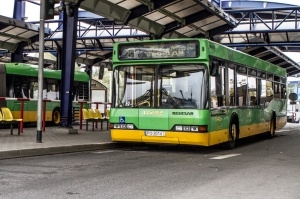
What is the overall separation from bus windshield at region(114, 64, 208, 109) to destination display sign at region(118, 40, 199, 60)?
0.27 meters

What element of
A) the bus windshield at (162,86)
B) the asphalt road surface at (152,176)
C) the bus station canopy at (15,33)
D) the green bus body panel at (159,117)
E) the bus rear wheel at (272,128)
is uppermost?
the bus station canopy at (15,33)

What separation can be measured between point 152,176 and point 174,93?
407 centimetres

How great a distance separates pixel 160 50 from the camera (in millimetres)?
12398

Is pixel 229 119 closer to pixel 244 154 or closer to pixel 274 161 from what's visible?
pixel 244 154

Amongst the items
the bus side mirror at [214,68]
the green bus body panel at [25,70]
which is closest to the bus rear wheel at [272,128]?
the bus side mirror at [214,68]

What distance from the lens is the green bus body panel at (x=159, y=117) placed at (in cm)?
1175

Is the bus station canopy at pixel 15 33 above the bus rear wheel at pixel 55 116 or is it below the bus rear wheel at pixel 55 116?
above

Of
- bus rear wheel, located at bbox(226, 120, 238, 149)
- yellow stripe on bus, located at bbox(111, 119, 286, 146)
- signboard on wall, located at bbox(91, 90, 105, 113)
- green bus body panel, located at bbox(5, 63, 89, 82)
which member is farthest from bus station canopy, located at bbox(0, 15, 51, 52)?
bus rear wheel, located at bbox(226, 120, 238, 149)

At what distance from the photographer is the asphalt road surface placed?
6.86m

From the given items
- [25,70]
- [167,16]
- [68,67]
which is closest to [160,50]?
[68,67]

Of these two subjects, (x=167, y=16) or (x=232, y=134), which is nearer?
(x=232, y=134)

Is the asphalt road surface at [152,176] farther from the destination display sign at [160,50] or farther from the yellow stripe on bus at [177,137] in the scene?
the destination display sign at [160,50]

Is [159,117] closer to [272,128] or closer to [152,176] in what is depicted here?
[152,176]

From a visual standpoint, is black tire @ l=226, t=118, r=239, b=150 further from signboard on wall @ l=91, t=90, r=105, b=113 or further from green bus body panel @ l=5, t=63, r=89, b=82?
signboard on wall @ l=91, t=90, r=105, b=113
